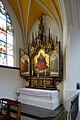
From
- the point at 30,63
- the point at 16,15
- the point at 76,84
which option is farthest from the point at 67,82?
the point at 16,15

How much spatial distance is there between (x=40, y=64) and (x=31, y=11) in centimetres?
284

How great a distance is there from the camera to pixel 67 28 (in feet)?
18.7

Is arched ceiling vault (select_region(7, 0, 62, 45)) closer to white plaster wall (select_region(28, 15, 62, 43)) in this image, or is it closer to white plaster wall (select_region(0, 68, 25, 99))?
white plaster wall (select_region(28, 15, 62, 43))

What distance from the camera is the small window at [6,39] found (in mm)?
6343

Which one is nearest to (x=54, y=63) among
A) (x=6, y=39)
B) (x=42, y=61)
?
(x=42, y=61)

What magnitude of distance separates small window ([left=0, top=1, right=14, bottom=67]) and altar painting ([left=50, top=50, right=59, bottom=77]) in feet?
6.72

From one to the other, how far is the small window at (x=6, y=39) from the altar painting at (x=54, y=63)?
205cm

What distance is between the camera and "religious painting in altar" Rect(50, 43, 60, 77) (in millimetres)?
6199

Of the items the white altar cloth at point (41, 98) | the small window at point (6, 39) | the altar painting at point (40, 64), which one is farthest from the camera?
the altar painting at point (40, 64)

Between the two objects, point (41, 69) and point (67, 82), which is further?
point (41, 69)

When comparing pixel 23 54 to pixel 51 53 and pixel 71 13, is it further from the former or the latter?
pixel 71 13

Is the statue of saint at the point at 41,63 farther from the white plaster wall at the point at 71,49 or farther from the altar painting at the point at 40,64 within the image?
the white plaster wall at the point at 71,49

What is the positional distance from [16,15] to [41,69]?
3.14 m

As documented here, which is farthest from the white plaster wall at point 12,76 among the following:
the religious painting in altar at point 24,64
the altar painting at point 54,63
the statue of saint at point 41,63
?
the altar painting at point 54,63
